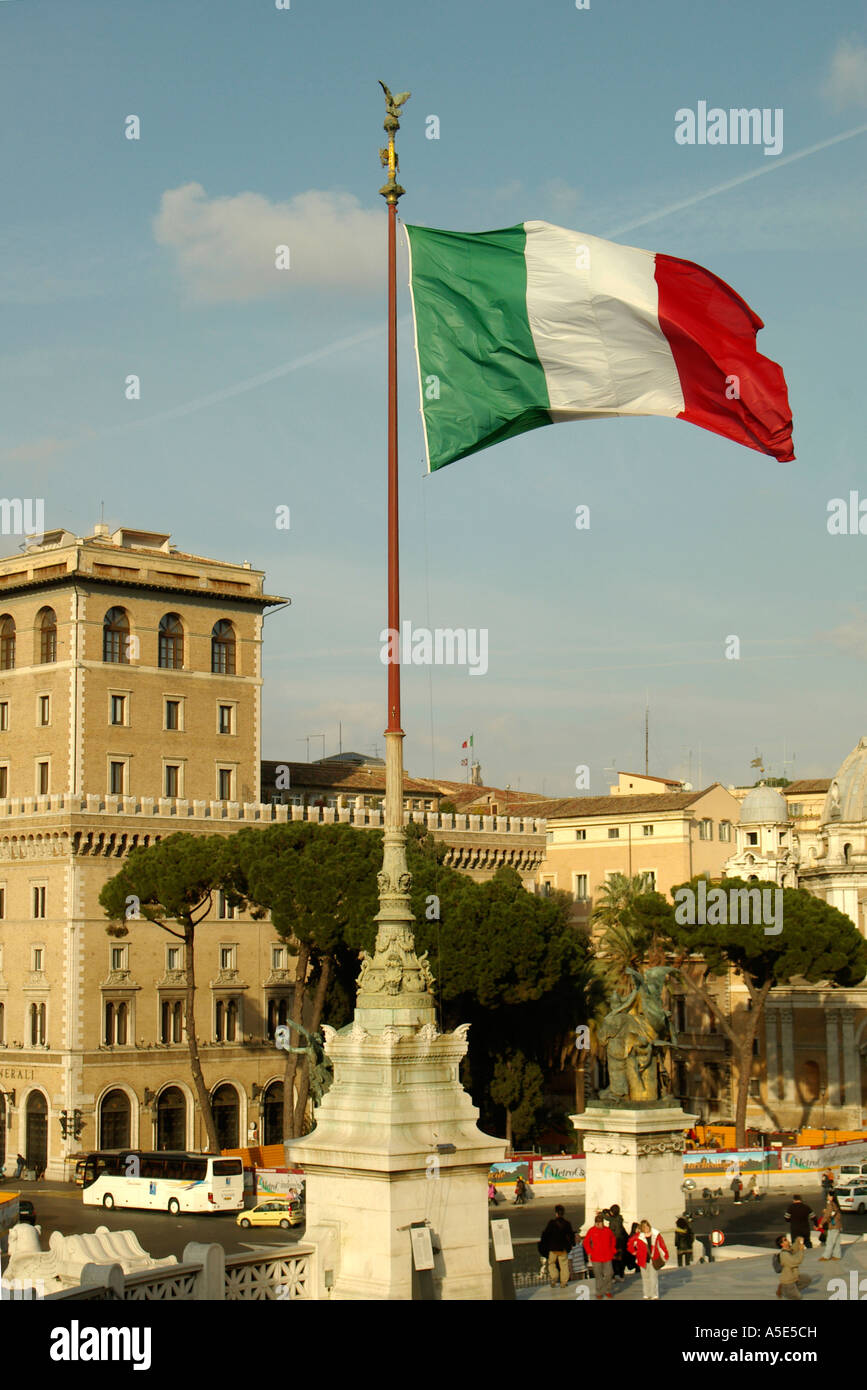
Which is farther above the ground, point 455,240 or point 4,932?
point 455,240

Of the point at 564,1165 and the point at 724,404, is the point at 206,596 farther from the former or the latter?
the point at 724,404

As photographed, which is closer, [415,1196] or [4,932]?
[415,1196]

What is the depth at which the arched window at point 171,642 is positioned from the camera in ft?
245

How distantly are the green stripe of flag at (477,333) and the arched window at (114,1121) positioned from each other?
46.3 metres

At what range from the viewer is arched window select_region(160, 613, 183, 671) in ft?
245

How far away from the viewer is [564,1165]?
5678cm

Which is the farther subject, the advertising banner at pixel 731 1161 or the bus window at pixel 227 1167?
the advertising banner at pixel 731 1161

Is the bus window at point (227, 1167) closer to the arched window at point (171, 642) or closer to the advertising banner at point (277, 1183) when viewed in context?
the advertising banner at point (277, 1183)

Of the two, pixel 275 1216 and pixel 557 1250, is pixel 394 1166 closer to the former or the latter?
pixel 557 1250

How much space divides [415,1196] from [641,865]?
71085 millimetres

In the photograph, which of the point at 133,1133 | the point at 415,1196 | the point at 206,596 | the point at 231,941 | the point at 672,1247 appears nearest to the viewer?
the point at 415,1196

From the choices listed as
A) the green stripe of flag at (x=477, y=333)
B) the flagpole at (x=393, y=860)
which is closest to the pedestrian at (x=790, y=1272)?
the flagpole at (x=393, y=860)

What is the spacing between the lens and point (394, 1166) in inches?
852

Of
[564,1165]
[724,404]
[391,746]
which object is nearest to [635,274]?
[724,404]
